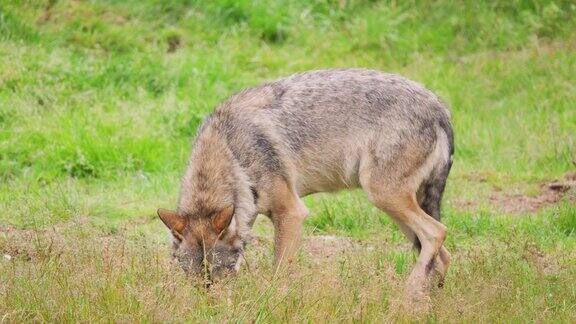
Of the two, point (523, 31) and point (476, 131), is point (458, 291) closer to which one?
point (476, 131)

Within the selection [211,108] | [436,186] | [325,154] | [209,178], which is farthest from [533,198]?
[209,178]

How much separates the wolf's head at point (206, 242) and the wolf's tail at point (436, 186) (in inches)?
65.8

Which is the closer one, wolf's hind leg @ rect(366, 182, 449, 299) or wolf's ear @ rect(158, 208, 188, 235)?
wolf's ear @ rect(158, 208, 188, 235)

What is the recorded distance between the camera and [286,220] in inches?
308

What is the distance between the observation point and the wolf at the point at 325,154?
25.2 feet

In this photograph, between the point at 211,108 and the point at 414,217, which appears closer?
the point at 414,217

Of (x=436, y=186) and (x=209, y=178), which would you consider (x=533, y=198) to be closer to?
(x=436, y=186)

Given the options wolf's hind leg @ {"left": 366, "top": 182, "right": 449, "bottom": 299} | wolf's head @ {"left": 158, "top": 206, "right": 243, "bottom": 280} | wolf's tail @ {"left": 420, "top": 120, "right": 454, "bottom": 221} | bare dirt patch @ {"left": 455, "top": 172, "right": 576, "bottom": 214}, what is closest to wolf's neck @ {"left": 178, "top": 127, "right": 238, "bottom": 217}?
wolf's head @ {"left": 158, "top": 206, "right": 243, "bottom": 280}

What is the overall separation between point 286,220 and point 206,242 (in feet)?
3.28

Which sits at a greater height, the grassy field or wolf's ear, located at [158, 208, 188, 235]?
wolf's ear, located at [158, 208, 188, 235]

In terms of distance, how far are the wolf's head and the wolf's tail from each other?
167cm

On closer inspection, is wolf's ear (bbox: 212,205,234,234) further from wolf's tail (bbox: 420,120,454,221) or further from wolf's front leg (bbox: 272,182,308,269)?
wolf's tail (bbox: 420,120,454,221)

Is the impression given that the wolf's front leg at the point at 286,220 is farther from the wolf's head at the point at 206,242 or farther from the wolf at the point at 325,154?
the wolf's head at the point at 206,242

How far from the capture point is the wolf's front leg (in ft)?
25.7
